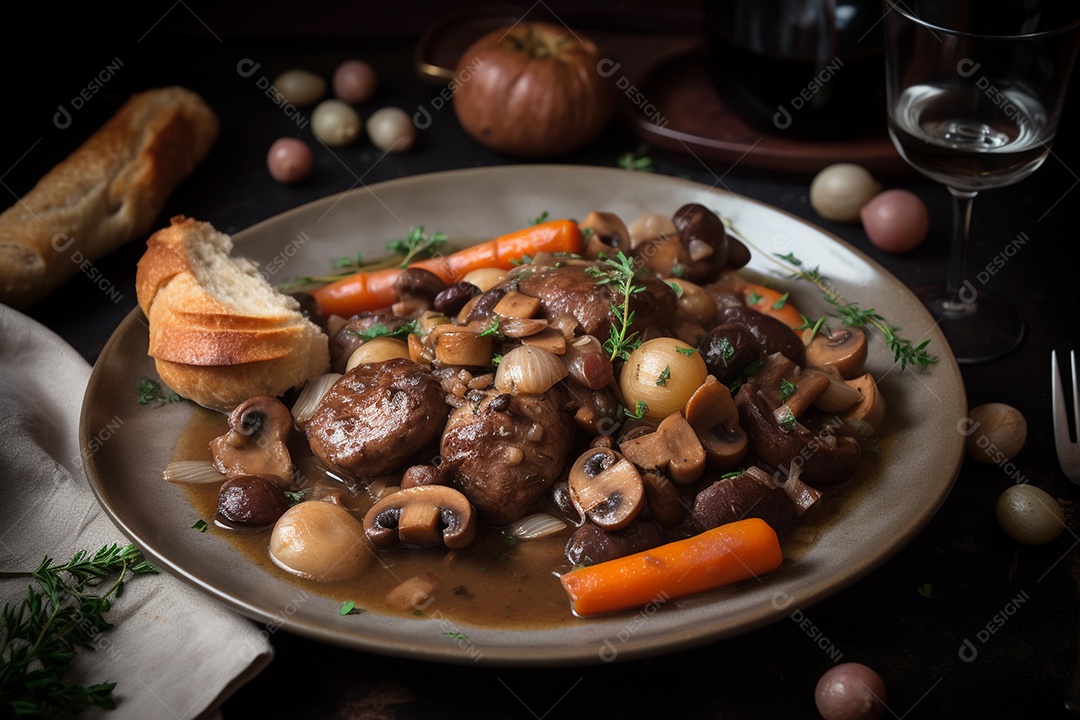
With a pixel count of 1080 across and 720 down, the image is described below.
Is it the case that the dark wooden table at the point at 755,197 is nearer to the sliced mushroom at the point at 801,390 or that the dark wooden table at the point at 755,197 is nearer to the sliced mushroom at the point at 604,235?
the sliced mushroom at the point at 801,390

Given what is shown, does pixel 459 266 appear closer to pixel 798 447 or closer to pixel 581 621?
pixel 798 447

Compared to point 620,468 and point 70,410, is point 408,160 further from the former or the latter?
point 620,468

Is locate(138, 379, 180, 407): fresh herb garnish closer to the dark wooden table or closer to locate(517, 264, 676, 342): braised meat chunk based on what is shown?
the dark wooden table

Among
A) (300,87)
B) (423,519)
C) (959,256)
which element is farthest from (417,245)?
(959,256)

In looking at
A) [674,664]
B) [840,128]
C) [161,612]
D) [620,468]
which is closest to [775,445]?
[620,468]

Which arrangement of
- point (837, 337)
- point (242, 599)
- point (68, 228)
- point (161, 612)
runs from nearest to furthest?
point (242, 599) < point (161, 612) < point (837, 337) < point (68, 228)

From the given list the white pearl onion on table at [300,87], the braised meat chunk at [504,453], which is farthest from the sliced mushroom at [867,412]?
the white pearl onion on table at [300,87]
